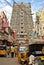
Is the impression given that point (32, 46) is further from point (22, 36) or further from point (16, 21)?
point (16, 21)

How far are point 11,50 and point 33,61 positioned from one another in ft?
71.9

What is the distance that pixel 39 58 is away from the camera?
1911 cm

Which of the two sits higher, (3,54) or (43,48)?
(43,48)

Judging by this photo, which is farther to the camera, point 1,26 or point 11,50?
point 1,26

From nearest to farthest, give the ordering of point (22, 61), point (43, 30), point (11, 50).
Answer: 1. point (22, 61)
2. point (11, 50)
3. point (43, 30)

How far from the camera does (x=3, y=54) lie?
41.1m

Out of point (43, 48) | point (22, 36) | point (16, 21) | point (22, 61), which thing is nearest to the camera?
point (43, 48)

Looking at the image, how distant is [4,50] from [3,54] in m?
0.99

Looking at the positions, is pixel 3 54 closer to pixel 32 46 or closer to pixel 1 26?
pixel 32 46

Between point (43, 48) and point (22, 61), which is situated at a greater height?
point (43, 48)

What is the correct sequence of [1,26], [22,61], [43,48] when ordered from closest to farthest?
[43,48] < [22,61] < [1,26]

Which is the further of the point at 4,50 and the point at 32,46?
the point at 4,50

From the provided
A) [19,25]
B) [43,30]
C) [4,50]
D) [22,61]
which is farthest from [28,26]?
[22,61]

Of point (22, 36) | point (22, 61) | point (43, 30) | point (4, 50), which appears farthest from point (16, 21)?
point (22, 61)
